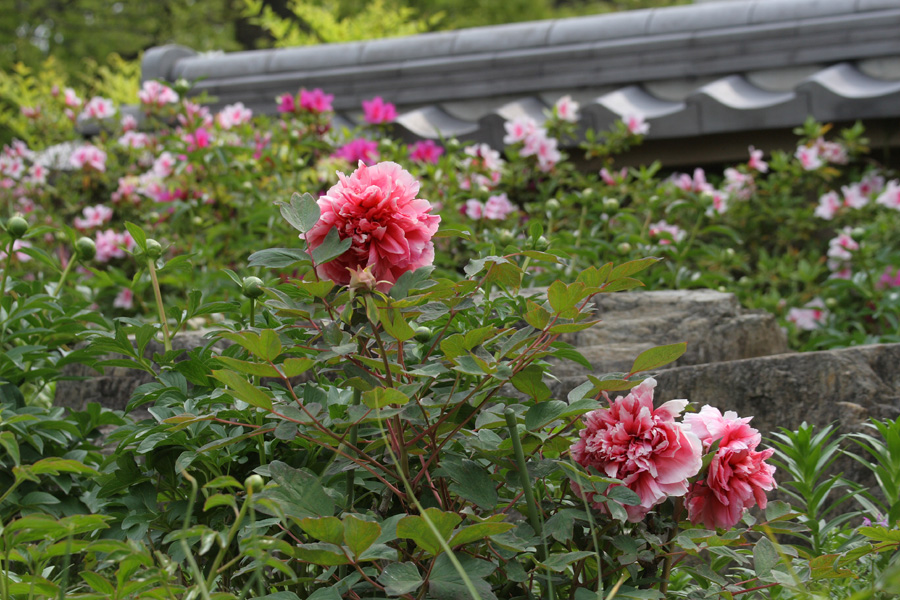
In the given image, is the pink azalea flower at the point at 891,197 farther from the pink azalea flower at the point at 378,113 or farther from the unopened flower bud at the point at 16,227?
the unopened flower bud at the point at 16,227

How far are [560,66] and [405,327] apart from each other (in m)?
3.87

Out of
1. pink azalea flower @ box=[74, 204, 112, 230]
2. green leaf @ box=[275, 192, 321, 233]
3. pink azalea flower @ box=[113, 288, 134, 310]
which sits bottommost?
pink azalea flower @ box=[113, 288, 134, 310]

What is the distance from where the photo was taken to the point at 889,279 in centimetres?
327

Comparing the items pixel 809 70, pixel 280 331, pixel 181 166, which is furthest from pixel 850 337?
pixel 181 166

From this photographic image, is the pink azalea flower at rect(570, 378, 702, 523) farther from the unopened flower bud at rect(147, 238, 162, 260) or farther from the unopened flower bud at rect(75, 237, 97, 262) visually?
the unopened flower bud at rect(75, 237, 97, 262)

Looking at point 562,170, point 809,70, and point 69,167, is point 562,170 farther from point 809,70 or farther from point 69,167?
point 69,167

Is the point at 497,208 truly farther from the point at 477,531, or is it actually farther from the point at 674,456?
the point at 477,531

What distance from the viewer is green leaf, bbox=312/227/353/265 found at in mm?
1052

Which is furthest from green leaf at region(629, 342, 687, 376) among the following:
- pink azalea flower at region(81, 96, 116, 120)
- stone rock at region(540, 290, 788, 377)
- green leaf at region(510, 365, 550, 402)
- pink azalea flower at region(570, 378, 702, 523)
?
pink azalea flower at region(81, 96, 116, 120)

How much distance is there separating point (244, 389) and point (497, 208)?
2079 mm

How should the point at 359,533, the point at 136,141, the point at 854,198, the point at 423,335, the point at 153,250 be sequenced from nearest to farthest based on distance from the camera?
the point at 359,533 → the point at 423,335 → the point at 153,250 → the point at 854,198 → the point at 136,141

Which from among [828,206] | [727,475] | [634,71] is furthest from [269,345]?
[634,71]

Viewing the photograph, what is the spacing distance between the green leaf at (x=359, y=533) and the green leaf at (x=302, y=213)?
39 centimetres

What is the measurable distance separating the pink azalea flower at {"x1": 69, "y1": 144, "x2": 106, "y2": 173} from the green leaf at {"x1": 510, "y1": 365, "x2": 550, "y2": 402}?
349 centimetres
